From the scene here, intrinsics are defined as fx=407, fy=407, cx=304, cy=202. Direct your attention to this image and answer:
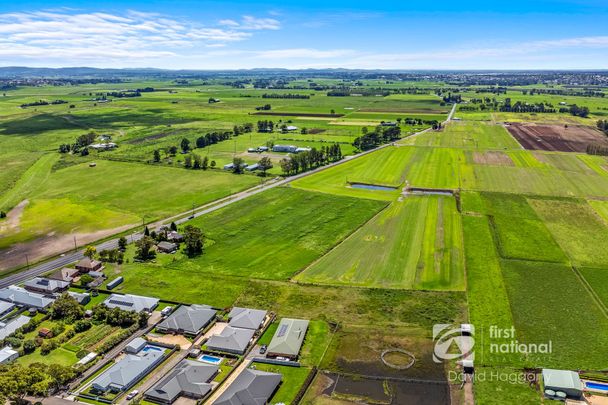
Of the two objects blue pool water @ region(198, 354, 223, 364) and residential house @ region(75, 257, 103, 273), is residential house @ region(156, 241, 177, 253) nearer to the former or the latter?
residential house @ region(75, 257, 103, 273)

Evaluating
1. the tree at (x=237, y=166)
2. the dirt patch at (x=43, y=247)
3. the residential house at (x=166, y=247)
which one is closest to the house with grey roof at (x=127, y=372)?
the residential house at (x=166, y=247)

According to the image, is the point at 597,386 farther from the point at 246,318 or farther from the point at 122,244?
the point at 122,244

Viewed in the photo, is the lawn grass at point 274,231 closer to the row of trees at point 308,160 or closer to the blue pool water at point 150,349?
the row of trees at point 308,160

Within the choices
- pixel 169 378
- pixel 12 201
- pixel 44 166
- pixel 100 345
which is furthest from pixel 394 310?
pixel 44 166

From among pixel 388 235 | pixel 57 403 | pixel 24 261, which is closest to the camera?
pixel 57 403

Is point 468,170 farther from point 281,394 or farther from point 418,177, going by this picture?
point 281,394
